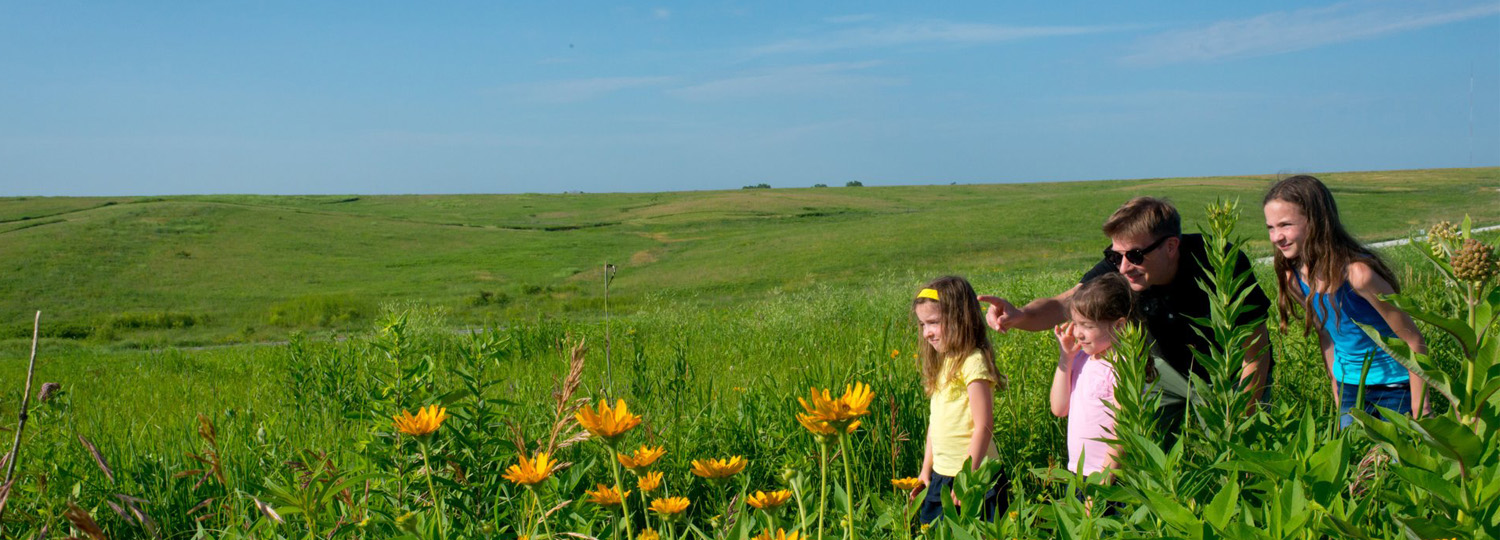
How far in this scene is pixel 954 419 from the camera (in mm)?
3145

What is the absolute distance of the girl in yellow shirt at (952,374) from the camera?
3.10 metres

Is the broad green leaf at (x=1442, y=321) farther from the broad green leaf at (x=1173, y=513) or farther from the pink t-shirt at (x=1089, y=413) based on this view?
the pink t-shirt at (x=1089, y=413)

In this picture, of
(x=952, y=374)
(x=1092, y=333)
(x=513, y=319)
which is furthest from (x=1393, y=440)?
(x=513, y=319)

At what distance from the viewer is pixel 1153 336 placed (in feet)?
9.98

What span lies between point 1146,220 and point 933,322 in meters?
0.76

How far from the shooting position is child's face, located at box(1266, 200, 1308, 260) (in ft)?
9.47

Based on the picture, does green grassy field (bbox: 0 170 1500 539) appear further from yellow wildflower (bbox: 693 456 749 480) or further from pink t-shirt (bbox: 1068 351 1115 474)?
yellow wildflower (bbox: 693 456 749 480)

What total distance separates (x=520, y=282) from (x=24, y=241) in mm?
17709

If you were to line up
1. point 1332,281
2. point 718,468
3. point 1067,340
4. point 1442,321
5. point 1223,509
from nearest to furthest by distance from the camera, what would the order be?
1. point 1442,321
2. point 1223,509
3. point 718,468
4. point 1332,281
5. point 1067,340

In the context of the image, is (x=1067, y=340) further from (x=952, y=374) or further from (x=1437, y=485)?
(x=1437, y=485)

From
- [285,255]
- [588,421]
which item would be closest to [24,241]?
[285,255]

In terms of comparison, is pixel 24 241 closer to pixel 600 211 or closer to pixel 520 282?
pixel 520 282

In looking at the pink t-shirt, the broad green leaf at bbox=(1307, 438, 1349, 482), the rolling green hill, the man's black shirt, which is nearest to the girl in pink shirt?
the pink t-shirt

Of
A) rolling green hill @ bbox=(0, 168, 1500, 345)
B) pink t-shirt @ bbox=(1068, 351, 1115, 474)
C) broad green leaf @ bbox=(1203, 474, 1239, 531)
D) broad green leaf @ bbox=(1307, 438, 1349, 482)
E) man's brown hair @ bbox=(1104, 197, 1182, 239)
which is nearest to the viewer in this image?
broad green leaf @ bbox=(1203, 474, 1239, 531)
